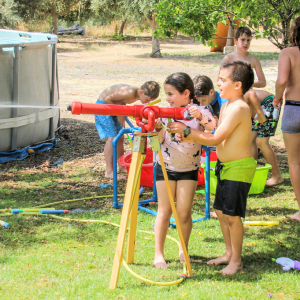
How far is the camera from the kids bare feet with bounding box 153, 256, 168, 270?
2956 millimetres

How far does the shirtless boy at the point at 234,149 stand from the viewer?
2730 millimetres

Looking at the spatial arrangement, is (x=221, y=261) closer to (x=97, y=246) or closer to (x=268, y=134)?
(x=97, y=246)

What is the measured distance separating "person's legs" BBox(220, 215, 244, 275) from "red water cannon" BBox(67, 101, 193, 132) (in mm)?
882

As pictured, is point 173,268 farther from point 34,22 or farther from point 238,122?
point 34,22

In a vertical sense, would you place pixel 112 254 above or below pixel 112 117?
below

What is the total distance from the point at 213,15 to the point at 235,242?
10.9 feet

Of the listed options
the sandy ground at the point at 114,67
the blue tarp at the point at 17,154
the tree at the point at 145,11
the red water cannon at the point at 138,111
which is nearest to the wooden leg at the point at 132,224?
the red water cannon at the point at 138,111

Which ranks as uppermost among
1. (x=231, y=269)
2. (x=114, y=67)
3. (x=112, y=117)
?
(x=114, y=67)

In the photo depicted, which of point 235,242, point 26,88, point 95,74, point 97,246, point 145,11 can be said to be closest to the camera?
point 235,242

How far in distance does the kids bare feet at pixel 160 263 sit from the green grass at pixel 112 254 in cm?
5

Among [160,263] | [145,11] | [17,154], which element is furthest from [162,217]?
[145,11]

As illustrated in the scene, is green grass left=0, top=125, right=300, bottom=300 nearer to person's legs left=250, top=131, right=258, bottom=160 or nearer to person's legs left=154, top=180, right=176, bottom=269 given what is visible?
person's legs left=154, top=180, right=176, bottom=269

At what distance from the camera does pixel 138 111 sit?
247cm

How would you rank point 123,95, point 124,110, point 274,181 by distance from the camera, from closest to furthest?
1. point 124,110
2. point 274,181
3. point 123,95
